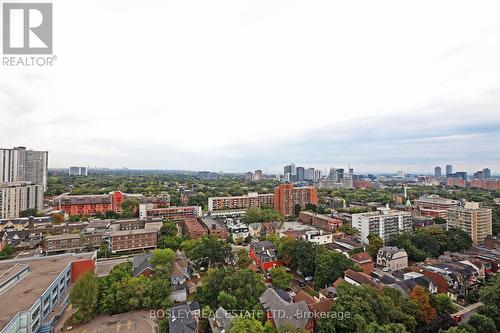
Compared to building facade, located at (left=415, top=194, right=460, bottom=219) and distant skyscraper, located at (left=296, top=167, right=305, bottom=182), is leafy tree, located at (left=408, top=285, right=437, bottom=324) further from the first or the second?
distant skyscraper, located at (left=296, top=167, right=305, bottom=182)

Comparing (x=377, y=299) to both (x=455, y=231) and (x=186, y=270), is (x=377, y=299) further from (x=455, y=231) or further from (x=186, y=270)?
(x=455, y=231)

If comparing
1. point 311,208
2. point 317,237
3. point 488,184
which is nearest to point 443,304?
point 317,237

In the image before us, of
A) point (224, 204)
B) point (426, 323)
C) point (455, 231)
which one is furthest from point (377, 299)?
point (224, 204)

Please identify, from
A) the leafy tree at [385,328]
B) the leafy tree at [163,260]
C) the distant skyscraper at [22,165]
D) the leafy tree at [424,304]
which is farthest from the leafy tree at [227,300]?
the distant skyscraper at [22,165]

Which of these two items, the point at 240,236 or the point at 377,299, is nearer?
the point at 377,299

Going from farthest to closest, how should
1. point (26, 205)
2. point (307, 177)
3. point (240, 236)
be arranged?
point (307, 177) → point (26, 205) → point (240, 236)

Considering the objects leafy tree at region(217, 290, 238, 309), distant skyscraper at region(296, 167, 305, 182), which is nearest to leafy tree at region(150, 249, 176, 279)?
leafy tree at region(217, 290, 238, 309)

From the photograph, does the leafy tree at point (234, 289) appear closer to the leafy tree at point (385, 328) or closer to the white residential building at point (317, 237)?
the leafy tree at point (385, 328)

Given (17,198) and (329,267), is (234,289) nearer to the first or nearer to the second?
(329,267)
